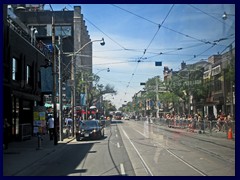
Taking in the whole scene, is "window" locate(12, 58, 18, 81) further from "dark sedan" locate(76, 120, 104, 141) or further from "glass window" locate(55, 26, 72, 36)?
"dark sedan" locate(76, 120, 104, 141)

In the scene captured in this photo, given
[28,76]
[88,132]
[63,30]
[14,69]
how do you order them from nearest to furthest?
[14,69]
[88,132]
[63,30]
[28,76]

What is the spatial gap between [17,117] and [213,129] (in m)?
13.6

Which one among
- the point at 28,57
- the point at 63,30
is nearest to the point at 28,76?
the point at 28,57

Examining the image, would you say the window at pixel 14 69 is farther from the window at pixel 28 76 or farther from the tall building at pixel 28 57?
the window at pixel 28 76

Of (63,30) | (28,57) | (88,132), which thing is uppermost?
(63,30)

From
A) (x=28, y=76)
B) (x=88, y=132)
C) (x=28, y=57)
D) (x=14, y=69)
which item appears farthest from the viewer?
(x=28, y=76)

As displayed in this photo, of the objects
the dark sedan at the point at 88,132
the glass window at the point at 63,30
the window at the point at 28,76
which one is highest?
the glass window at the point at 63,30

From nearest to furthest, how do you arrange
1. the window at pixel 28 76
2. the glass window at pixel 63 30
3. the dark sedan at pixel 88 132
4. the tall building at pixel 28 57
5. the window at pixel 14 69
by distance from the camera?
the tall building at pixel 28 57
the window at pixel 14 69
the dark sedan at pixel 88 132
the glass window at pixel 63 30
the window at pixel 28 76

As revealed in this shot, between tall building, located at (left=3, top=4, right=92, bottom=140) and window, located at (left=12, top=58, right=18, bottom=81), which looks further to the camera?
window, located at (left=12, top=58, right=18, bottom=81)

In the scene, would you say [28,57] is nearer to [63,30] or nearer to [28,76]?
[28,76]

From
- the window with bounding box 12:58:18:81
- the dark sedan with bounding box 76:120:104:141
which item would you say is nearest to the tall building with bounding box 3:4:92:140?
the window with bounding box 12:58:18:81

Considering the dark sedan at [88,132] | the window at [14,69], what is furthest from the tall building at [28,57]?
the dark sedan at [88,132]

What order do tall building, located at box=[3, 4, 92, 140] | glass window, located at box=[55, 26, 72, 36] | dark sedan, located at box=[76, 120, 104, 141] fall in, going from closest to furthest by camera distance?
tall building, located at box=[3, 4, 92, 140], dark sedan, located at box=[76, 120, 104, 141], glass window, located at box=[55, 26, 72, 36]
